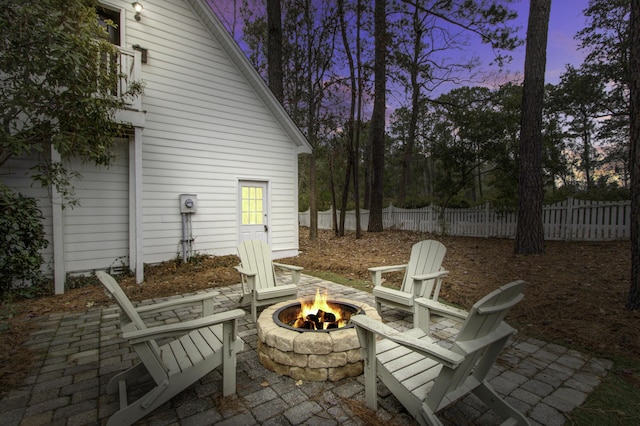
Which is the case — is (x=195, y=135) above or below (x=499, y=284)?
above

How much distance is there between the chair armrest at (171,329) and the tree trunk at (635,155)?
4458 mm

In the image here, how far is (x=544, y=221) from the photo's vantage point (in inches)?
363

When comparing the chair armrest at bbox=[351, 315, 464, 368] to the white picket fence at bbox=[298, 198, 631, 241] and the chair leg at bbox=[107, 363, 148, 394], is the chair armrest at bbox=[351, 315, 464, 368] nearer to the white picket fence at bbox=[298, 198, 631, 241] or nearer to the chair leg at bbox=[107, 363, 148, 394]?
the chair leg at bbox=[107, 363, 148, 394]

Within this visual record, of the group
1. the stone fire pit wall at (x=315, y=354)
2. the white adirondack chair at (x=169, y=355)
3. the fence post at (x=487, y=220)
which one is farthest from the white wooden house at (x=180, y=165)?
the fence post at (x=487, y=220)

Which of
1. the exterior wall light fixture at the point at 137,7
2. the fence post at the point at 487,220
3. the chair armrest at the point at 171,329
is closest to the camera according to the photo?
the chair armrest at the point at 171,329

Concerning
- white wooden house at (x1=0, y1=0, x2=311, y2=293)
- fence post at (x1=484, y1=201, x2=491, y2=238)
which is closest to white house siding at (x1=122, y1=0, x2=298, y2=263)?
white wooden house at (x1=0, y1=0, x2=311, y2=293)

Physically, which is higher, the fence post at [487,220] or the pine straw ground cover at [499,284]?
the fence post at [487,220]

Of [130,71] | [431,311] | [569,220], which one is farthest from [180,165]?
[569,220]

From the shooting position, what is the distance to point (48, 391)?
2.30m

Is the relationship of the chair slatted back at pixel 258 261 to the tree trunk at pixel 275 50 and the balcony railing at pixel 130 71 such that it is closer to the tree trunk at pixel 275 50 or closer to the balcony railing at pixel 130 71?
the balcony railing at pixel 130 71

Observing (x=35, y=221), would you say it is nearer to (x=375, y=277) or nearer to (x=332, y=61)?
(x=375, y=277)

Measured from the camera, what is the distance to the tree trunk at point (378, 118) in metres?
11.6

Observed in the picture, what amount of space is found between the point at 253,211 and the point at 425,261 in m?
5.10

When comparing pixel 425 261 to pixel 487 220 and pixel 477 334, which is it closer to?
pixel 477 334
